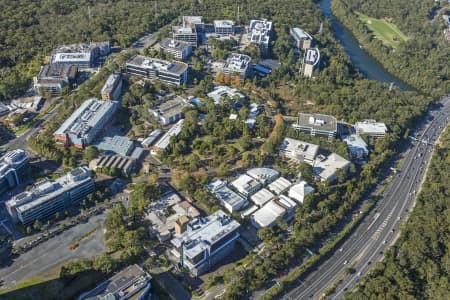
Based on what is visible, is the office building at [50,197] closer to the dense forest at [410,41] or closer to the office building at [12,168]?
the office building at [12,168]

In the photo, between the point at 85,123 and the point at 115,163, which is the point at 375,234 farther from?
the point at 85,123

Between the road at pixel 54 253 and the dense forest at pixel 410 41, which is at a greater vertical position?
the dense forest at pixel 410 41

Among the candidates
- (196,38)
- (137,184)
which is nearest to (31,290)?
(137,184)

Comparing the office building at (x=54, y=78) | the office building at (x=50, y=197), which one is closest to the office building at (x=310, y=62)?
the office building at (x=54, y=78)

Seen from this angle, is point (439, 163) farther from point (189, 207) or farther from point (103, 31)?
point (103, 31)

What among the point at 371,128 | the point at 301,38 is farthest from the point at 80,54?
the point at 371,128

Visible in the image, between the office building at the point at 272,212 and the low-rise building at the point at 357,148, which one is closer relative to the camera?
the office building at the point at 272,212
